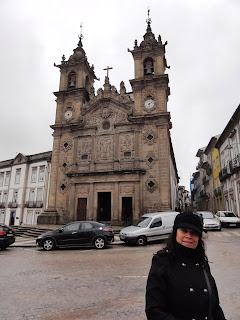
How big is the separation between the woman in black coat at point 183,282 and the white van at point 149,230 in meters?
10.8

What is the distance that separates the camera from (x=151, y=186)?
21297 millimetres

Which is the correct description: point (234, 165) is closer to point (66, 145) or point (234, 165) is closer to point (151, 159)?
point (151, 159)

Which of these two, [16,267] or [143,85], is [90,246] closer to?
[16,267]

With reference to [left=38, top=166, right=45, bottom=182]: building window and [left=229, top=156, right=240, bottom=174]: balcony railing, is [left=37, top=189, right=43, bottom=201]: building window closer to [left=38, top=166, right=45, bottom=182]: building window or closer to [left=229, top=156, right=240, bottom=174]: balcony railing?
[left=38, top=166, right=45, bottom=182]: building window

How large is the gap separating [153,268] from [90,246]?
1062 centimetres

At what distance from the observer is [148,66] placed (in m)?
25.5

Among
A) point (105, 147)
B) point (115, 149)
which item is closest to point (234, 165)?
point (115, 149)

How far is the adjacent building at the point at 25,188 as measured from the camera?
103ft

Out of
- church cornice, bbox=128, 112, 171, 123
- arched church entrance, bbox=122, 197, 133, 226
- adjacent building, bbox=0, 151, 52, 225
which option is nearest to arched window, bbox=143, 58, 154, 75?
church cornice, bbox=128, 112, 171, 123

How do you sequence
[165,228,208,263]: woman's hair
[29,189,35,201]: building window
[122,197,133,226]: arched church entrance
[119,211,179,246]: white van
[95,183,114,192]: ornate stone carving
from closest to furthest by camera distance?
[165,228,208,263]: woman's hair
[119,211,179,246]: white van
[122,197,133,226]: arched church entrance
[95,183,114,192]: ornate stone carving
[29,189,35,201]: building window

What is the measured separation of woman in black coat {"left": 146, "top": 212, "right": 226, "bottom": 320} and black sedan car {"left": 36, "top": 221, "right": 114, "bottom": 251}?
1042cm

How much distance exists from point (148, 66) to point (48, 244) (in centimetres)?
2094

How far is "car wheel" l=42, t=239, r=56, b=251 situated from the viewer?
38.0 feet

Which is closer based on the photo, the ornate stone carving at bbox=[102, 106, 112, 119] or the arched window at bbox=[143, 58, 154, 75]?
the ornate stone carving at bbox=[102, 106, 112, 119]
